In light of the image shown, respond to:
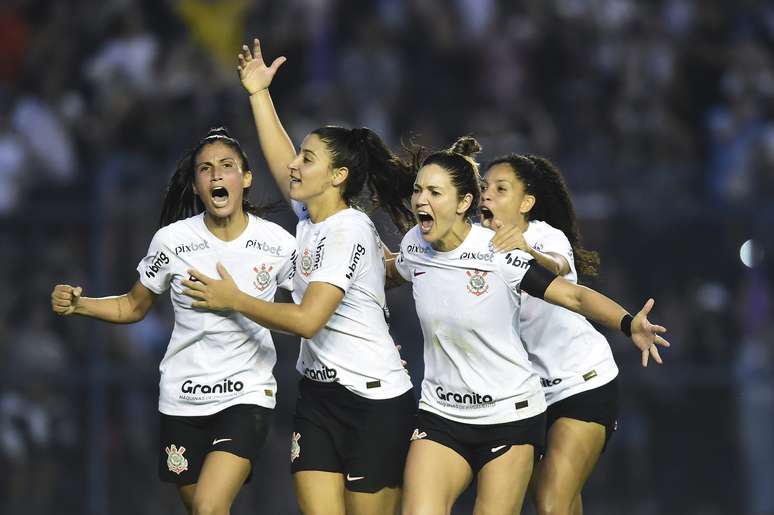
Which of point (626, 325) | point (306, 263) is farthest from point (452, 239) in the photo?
point (626, 325)

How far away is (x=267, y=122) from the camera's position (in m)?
7.18

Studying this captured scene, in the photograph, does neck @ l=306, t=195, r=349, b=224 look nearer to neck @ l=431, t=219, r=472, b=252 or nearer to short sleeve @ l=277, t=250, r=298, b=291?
short sleeve @ l=277, t=250, r=298, b=291

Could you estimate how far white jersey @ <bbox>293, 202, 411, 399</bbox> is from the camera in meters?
6.21

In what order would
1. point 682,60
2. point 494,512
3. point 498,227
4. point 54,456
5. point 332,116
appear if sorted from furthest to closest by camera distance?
point 682,60 → point 332,116 → point 54,456 → point 498,227 → point 494,512

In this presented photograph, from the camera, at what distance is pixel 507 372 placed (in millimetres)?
6203

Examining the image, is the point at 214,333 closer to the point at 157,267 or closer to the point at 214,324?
the point at 214,324

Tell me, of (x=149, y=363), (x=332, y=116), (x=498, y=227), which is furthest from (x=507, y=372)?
(x=332, y=116)

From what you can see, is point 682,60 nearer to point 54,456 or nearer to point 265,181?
point 265,181

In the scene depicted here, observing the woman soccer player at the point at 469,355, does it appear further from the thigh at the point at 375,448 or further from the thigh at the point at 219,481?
the thigh at the point at 219,481

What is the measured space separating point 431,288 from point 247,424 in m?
1.09

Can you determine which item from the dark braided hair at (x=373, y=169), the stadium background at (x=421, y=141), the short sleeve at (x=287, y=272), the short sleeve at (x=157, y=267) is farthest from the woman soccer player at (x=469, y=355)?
the stadium background at (x=421, y=141)

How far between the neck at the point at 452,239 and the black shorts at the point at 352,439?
76cm

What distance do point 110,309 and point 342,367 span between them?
4.17 ft

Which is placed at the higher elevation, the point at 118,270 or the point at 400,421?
the point at 118,270
